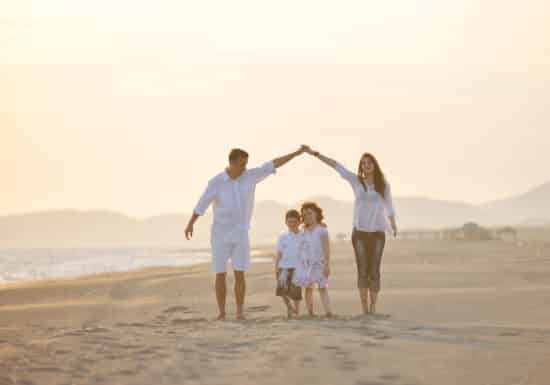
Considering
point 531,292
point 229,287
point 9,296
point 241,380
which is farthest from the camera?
point 9,296

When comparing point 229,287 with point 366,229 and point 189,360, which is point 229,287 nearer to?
point 366,229

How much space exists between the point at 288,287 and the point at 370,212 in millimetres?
1328

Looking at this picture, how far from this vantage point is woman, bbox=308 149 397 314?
368 inches

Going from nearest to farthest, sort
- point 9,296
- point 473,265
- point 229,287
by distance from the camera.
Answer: point 229,287 → point 9,296 → point 473,265

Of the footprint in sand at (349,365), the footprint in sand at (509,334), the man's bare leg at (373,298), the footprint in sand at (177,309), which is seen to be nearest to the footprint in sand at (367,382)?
the footprint in sand at (349,365)

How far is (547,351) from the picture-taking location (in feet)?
21.3

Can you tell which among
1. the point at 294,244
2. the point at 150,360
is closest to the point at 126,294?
the point at 294,244

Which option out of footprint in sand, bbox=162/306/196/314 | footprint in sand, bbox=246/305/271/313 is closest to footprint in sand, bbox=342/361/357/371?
footprint in sand, bbox=246/305/271/313

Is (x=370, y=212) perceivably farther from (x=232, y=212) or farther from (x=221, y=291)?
(x=221, y=291)

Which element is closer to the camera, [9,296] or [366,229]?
[366,229]

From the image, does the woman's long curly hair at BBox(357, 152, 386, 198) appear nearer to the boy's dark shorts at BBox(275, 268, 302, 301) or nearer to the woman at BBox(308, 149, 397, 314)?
the woman at BBox(308, 149, 397, 314)

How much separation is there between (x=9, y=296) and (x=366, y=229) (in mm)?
10580

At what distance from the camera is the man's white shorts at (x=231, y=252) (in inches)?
363

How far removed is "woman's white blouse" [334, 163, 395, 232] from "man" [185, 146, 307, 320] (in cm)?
118
